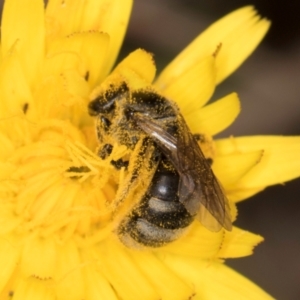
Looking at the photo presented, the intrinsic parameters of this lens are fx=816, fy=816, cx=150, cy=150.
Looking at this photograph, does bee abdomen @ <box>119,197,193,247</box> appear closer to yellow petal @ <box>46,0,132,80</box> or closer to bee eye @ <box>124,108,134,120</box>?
bee eye @ <box>124,108,134,120</box>

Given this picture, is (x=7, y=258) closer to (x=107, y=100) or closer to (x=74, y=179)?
(x=74, y=179)

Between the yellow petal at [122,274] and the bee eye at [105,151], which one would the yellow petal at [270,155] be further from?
the bee eye at [105,151]

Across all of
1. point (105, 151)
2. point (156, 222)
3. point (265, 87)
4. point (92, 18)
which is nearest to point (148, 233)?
point (156, 222)

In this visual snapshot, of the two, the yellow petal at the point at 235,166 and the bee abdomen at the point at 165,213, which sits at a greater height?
the bee abdomen at the point at 165,213

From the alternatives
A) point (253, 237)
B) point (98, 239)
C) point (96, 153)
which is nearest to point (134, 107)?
point (96, 153)

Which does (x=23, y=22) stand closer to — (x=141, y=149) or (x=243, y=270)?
(x=141, y=149)

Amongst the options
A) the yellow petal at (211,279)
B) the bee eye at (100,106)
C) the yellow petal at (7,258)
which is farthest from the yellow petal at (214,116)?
the yellow petal at (7,258)

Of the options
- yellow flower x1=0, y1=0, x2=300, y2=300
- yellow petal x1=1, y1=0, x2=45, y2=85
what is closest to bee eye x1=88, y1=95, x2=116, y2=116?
yellow flower x1=0, y1=0, x2=300, y2=300
